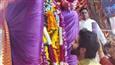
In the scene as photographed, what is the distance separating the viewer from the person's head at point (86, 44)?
3.47 ft

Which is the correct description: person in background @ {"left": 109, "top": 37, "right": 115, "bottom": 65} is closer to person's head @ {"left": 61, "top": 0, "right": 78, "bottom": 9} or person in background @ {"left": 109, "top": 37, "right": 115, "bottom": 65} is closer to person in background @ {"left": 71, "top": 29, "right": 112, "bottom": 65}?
person in background @ {"left": 71, "top": 29, "right": 112, "bottom": 65}

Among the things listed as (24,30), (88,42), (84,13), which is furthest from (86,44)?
(24,30)

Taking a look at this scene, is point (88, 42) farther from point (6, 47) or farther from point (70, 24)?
point (6, 47)

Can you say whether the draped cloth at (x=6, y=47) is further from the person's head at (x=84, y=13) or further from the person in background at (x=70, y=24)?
the person's head at (x=84, y=13)

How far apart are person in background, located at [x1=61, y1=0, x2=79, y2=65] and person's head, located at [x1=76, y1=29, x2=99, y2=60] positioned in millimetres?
29

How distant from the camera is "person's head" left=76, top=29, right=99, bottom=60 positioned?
1.06m

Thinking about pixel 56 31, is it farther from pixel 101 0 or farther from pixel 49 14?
pixel 101 0

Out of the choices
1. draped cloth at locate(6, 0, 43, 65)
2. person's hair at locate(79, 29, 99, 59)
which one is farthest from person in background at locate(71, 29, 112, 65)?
draped cloth at locate(6, 0, 43, 65)

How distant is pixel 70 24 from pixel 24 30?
0.67 ft

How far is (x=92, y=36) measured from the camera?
1067 millimetres

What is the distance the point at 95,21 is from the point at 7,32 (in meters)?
0.36

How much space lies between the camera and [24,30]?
873 millimetres

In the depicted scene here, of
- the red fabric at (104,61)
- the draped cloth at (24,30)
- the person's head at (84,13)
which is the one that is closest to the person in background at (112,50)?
the red fabric at (104,61)

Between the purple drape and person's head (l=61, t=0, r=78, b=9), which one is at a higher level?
person's head (l=61, t=0, r=78, b=9)
